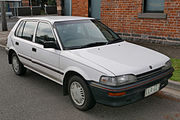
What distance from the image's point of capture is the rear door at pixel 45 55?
14.9 ft

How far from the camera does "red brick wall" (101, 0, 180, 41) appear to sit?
866 centimetres

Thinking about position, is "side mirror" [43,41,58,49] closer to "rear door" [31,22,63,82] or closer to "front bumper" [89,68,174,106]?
"rear door" [31,22,63,82]

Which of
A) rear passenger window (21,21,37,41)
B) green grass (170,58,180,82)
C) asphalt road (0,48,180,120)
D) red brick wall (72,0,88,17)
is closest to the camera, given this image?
asphalt road (0,48,180,120)

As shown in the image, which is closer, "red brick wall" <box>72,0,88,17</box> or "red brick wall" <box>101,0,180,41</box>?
"red brick wall" <box>101,0,180,41</box>

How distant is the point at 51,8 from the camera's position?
1246 inches

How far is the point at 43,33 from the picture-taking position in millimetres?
5023

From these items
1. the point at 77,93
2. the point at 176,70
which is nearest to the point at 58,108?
the point at 77,93

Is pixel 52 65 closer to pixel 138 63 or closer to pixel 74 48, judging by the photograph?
pixel 74 48

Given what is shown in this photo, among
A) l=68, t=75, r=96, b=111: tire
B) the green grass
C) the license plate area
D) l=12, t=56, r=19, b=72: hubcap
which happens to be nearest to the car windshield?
l=68, t=75, r=96, b=111: tire

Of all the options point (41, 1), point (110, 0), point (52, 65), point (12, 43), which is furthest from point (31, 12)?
point (52, 65)

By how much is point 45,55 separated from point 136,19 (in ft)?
20.2

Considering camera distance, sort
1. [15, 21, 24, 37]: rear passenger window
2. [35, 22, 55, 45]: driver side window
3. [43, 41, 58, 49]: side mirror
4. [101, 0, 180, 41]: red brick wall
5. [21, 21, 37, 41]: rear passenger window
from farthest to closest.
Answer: [101, 0, 180, 41]: red brick wall, [15, 21, 24, 37]: rear passenger window, [21, 21, 37, 41]: rear passenger window, [35, 22, 55, 45]: driver side window, [43, 41, 58, 49]: side mirror

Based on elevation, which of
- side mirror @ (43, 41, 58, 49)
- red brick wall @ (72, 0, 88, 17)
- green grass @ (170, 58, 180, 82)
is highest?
red brick wall @ (72, 0, 88, 17)

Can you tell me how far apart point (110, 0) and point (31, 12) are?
64.6 feet
